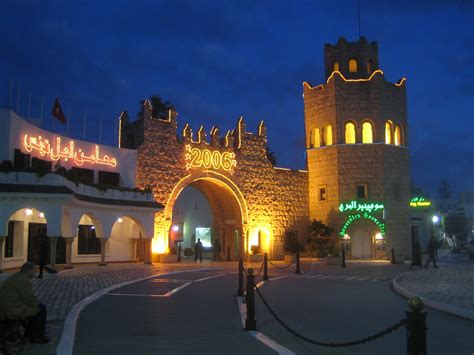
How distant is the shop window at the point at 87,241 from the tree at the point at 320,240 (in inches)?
535

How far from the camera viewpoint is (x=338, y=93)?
35969 millimetres

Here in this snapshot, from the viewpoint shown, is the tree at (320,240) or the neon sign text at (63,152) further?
the tree at (320,240)

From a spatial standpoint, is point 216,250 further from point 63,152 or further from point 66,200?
point 66,200

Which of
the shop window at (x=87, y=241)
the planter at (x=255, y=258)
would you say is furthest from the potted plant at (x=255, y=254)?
the shop window at (x=87, y=241)

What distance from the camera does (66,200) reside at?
21.7m

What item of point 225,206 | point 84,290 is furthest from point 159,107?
point 84,290

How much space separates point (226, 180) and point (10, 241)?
557 inches

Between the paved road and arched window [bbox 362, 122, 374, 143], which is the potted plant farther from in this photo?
the paved road

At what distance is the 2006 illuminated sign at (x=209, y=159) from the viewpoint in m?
32.7

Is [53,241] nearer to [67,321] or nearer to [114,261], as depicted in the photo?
[114,261]

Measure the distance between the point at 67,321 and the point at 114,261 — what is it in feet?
68.3

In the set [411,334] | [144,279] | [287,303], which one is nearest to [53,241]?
[144,279]

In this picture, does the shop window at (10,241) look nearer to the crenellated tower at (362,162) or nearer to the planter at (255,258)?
the planter at (255,258)

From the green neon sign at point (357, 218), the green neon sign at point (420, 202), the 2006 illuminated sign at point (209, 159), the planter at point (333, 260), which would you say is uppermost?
the 2006 illuminated sign at point (209, 159)
